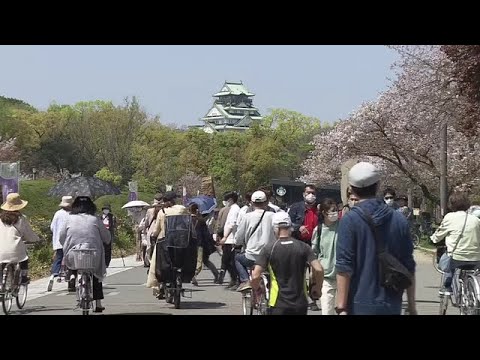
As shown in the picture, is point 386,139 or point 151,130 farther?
point 151,130

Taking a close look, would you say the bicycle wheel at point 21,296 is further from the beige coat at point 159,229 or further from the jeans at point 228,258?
the jeans at point 228,258

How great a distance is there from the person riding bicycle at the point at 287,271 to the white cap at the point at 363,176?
2.08 meters

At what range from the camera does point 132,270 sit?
20984 mm

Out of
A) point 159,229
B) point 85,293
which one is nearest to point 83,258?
point 85,293

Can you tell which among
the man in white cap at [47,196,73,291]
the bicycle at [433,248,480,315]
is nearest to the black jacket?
the bicycle at [433,248,480,315]

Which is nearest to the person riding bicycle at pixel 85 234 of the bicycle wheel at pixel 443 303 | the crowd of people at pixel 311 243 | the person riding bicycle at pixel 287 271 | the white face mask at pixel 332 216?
the crowd of people at pixel 311 243

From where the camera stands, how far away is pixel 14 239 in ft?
38.7

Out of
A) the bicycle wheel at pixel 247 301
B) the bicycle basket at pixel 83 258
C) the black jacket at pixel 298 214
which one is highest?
the black jacket at pixel 298 214

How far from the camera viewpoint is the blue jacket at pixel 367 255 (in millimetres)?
5316

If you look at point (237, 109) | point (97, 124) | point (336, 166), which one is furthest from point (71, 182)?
point (237, 109)

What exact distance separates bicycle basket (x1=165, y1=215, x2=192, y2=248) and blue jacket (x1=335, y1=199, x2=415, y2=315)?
7.55m

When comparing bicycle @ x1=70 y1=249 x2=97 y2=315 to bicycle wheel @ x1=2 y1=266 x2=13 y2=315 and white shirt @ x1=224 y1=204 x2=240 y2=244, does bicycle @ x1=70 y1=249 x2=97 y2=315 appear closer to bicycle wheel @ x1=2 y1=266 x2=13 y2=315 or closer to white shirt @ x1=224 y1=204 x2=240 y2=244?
bicycle wheel @ x1=2 y1=266 x2=13 y2=315

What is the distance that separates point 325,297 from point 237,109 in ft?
404
